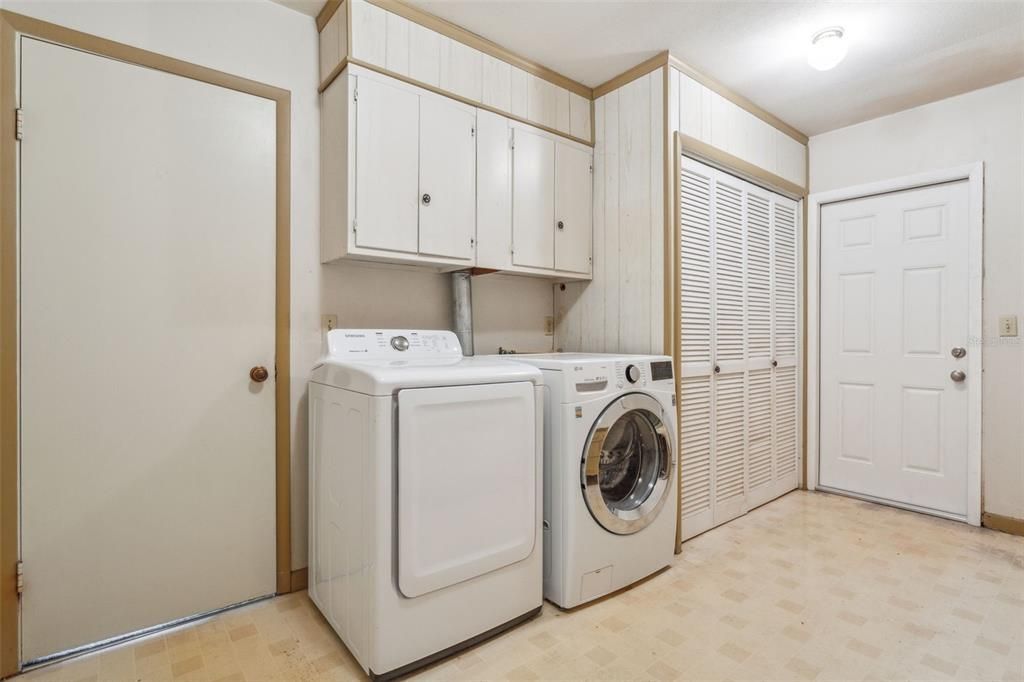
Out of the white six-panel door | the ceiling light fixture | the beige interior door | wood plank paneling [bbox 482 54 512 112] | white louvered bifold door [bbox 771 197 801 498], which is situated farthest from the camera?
white louvered bifold door [bbox 771 197 801 498]

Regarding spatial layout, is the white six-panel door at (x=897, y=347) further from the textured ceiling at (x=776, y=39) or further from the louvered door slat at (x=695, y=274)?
the louvered door slat at (x=695, y=274)

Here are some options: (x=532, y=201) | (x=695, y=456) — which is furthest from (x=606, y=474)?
(x=532, y=201)

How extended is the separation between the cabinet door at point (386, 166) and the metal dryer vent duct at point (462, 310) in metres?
0.37

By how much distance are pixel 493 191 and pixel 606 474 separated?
1344mm

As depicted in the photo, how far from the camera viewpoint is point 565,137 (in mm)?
2582

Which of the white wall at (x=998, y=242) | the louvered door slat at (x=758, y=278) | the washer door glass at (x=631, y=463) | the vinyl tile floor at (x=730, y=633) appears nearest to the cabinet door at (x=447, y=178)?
the washer door glass at (x=631, y=463)

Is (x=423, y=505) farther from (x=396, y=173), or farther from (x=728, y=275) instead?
(x=728, y=275)

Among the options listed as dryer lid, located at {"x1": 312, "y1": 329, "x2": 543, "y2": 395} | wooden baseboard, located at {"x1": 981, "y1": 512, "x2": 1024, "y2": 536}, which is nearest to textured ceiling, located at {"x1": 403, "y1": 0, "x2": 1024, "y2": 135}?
dryer lid, located at {"x1": 312, "y1": 329, "x2": 543, "y2": 395}

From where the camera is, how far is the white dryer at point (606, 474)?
1.88 metres

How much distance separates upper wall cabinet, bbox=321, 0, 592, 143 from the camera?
1907mm

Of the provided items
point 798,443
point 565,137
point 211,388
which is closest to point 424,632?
point 211,388

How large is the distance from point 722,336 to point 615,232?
82 centimetres

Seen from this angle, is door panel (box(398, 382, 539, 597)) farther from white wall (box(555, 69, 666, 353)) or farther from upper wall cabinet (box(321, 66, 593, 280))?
white wall (box(555, 69, 666, 353))

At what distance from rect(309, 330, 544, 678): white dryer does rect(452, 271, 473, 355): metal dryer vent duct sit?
1.91 ft
